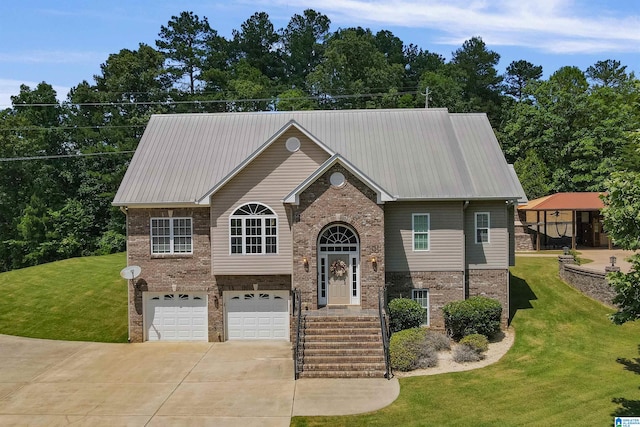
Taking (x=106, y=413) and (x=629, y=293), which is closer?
(x=629, y=293)

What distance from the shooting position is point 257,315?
23.2 meters

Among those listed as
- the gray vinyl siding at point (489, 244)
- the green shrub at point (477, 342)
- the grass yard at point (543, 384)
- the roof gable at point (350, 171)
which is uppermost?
the roof gable at point (350, 171)

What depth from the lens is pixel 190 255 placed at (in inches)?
910

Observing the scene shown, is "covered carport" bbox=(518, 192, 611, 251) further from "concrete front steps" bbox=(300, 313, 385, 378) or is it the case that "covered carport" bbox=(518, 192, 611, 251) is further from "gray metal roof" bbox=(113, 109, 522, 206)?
"concrete front steps" bbox=(300, 313, 385, 378)

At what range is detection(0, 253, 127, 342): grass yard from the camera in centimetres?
2391

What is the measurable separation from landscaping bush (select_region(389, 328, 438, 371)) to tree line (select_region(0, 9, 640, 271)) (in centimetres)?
2383

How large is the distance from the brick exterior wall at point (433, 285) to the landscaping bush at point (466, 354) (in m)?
2.86

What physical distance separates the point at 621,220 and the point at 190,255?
16.0 metres

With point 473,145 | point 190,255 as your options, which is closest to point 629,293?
point 473,145

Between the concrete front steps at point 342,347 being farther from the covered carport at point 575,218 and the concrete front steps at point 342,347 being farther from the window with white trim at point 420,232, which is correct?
the covered carport at point 575,218

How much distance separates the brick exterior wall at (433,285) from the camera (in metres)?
22.8

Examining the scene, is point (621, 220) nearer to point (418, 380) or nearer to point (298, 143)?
point (418, 380)

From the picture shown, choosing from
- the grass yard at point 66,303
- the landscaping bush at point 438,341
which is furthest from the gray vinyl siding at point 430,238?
the grass yard at point 66,303

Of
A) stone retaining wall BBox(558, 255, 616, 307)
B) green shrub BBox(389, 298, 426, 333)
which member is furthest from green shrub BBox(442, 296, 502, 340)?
stone retaining wall BBox(558, 255, 616, 307)
